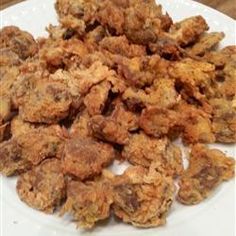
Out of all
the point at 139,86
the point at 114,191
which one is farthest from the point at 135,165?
the point at 139,86

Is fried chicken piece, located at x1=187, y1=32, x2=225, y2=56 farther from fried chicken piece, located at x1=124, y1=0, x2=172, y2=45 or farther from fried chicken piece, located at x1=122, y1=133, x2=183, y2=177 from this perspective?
fried chicken piece, located at x1=122, y1=133, x2=183, y2=177

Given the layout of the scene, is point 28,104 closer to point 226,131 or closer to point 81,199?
point 81,199

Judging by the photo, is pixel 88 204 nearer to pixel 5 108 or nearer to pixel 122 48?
pixel 5 108

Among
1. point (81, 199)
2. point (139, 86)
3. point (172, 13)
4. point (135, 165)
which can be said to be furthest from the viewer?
point (172, 13)

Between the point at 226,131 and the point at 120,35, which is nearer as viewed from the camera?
the point at 226,131

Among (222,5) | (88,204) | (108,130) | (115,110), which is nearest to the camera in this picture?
(88,204)

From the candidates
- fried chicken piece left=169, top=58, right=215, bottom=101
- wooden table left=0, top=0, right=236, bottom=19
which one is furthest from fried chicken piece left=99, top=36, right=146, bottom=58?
wooden table left=0, top=0, right=236, bottom=19

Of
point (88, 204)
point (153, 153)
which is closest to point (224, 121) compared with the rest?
point (153, 153)
